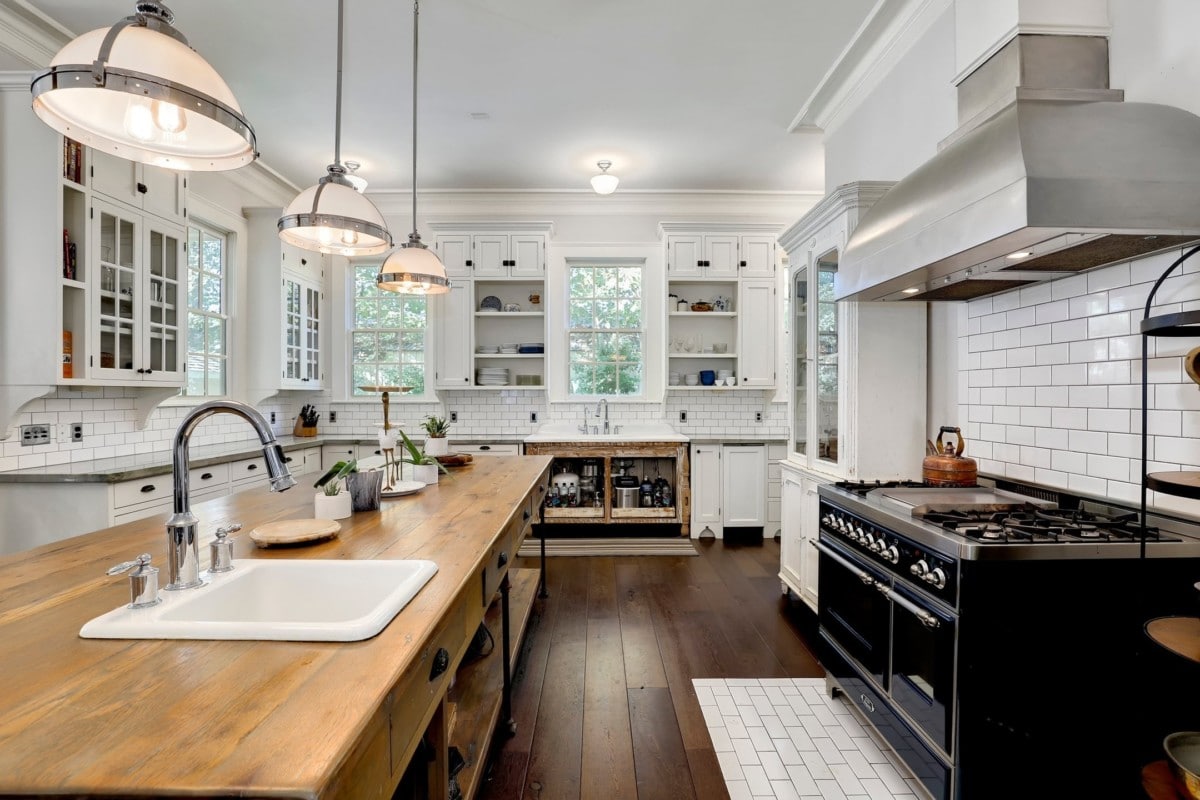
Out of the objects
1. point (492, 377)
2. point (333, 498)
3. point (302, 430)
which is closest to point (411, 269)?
point (333, 498)

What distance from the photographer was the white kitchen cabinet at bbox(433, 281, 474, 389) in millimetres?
5043

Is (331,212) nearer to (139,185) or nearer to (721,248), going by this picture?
(139,185)

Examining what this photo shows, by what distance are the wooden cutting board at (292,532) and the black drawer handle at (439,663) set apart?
560 millimetres

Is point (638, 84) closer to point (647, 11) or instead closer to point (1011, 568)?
point (647, 11)

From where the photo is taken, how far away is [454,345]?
504 cm

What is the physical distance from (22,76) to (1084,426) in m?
4.74

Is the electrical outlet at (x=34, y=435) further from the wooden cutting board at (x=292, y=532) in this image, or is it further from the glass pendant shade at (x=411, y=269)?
the wooden cutting board at (x=292, y=532)

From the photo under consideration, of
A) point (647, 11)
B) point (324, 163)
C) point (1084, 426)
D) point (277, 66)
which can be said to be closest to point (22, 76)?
point (277, 66)

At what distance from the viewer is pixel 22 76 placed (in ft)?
8.75

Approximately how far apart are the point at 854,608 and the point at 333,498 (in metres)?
1.90

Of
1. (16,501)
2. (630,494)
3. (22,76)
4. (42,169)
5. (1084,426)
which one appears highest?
(22,76)

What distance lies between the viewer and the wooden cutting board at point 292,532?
143cm

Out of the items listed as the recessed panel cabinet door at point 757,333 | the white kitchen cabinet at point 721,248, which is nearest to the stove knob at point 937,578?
the recessed panel cabinet door at point 757,333

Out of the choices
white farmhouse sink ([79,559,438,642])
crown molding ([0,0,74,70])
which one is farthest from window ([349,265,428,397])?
white farmhouse sink ([79,559,438,642])
